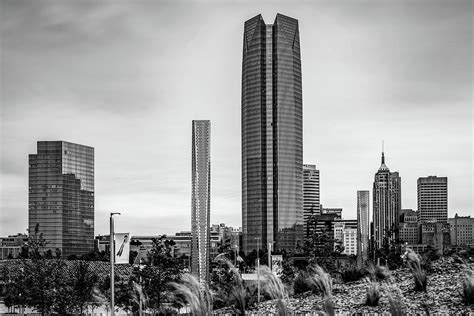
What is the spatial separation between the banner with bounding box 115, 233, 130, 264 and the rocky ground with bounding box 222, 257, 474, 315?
16.2 feet

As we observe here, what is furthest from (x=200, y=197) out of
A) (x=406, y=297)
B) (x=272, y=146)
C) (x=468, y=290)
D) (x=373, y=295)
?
(x=272, y=146)

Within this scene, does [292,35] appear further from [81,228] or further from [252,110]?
[81,228]

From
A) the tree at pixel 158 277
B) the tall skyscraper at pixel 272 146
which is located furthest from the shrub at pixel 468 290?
the tall skyscraper at pixel 272 146

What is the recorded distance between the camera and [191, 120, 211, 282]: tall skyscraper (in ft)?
114

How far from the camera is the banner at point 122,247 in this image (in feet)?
57.3

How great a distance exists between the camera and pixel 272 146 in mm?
174625

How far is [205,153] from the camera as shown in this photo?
35.5 metres

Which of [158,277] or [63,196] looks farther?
[63,196]

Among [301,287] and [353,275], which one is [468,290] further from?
[353,275]

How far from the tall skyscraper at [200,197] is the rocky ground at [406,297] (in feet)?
25.9

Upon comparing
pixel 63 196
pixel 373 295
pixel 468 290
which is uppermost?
pixel 63 196

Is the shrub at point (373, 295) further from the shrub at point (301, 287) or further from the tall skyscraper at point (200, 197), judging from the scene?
the tall skyscraper at point (200, 197)

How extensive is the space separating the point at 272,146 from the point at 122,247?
517 feet

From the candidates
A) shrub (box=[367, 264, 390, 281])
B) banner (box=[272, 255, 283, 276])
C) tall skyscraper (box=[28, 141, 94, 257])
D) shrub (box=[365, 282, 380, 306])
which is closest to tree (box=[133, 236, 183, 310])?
shrub (box=[367, 264, 390, 281])
